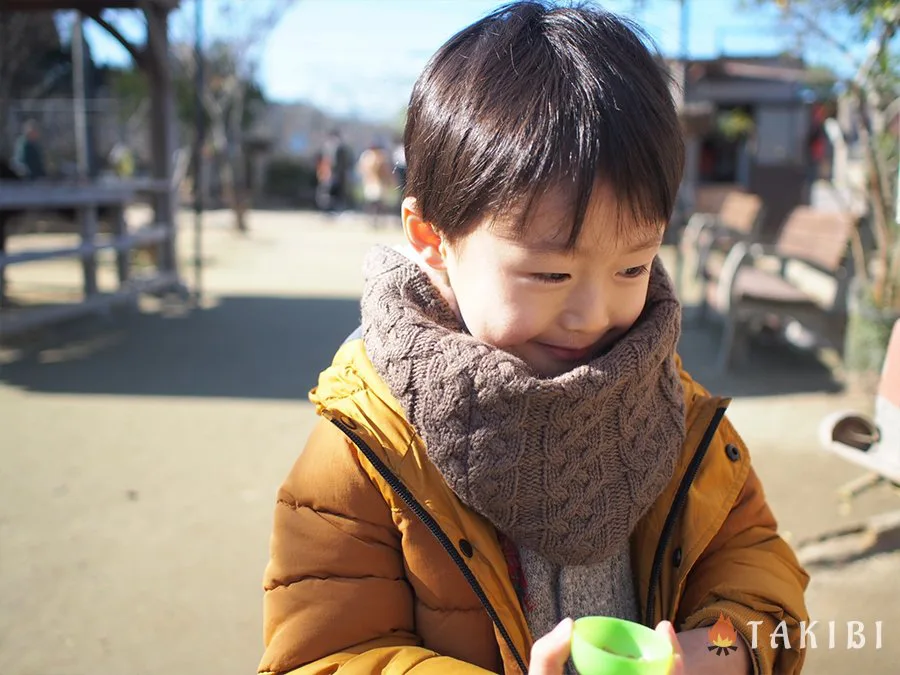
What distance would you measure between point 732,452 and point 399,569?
0.58 m

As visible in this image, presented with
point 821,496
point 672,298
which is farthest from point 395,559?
point 821,496

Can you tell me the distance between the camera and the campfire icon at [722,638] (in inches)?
49.1

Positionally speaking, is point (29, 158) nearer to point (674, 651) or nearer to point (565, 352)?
point (565, 352)

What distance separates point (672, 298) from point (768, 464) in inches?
107

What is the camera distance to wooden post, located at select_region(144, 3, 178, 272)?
789cm

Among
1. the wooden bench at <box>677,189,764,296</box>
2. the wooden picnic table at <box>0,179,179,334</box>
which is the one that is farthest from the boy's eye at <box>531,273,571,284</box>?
the wooden bench at <box>677,189,764,296</box>

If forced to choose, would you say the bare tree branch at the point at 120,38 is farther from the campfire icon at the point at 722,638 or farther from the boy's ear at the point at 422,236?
the campfire icon at the point at 722,638

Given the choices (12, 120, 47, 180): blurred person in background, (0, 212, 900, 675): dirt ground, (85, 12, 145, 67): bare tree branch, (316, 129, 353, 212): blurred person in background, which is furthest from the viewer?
(316, 129, 353, 212): blurred person in background

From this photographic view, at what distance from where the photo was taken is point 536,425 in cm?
119

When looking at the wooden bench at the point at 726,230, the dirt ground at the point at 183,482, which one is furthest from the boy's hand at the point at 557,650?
the wooden bench at the point at 726,230

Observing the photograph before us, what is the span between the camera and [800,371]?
5.52m

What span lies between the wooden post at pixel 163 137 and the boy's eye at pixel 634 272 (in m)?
7.55

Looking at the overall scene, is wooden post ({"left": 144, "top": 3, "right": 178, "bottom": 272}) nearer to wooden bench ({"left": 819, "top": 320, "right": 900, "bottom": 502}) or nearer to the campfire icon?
wooden bench ({"left": 819, "top": 320, "right": 900, "bottom": 502})

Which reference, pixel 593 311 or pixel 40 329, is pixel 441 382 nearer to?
pixel 593 311
